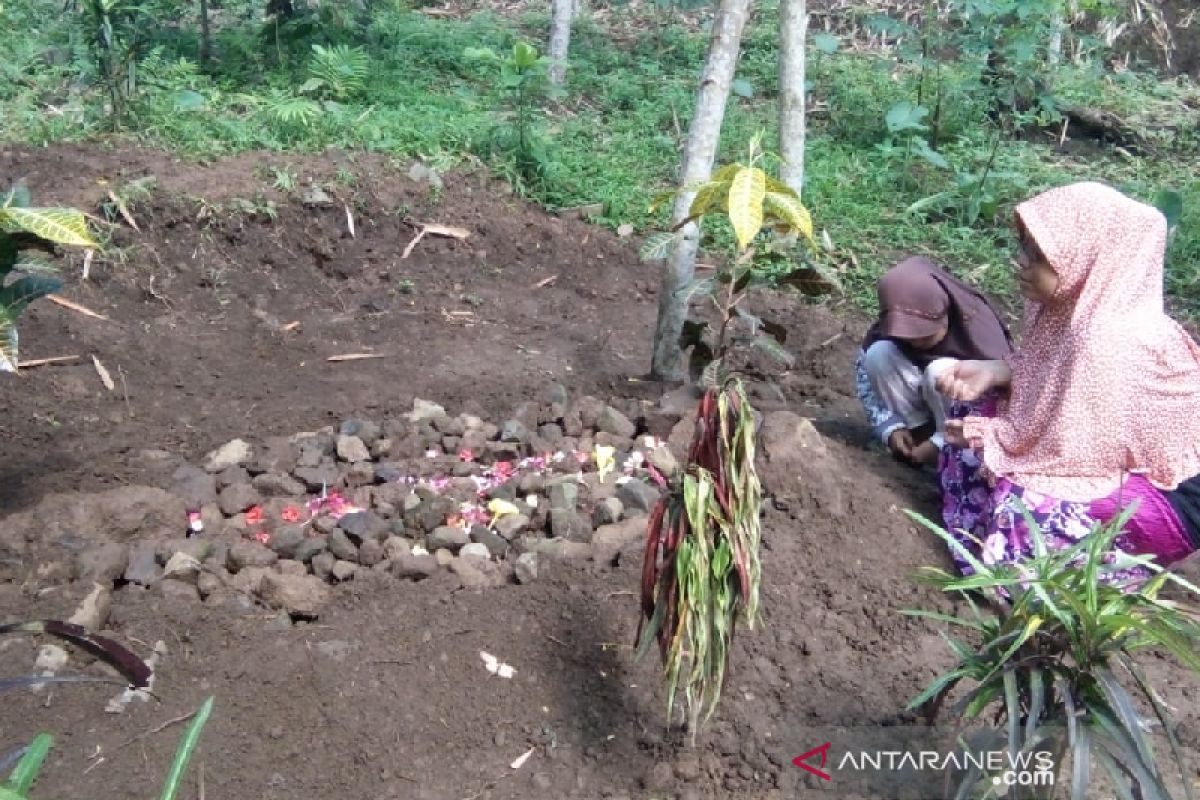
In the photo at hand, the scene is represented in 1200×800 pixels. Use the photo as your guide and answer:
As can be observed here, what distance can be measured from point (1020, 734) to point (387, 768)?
1.49 metres

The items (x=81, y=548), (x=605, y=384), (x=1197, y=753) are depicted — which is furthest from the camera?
(x=605, y=384)

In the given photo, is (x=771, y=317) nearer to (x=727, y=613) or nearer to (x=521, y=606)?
(x=521, y=606)

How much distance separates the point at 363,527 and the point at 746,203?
5.63 ft

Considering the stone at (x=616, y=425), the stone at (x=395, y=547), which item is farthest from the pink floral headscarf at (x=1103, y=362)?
the stone at (x=395, y=547)

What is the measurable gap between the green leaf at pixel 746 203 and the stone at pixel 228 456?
2337mm

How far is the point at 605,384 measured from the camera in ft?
16.5

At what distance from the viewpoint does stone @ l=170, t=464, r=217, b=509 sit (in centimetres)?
395

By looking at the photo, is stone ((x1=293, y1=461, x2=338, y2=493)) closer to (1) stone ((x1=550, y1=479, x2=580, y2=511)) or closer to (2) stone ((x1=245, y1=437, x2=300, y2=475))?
(2) stone ((x1=245, y1=437, x2=300, y2=475))

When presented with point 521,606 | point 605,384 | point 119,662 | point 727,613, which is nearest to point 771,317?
point 605,384

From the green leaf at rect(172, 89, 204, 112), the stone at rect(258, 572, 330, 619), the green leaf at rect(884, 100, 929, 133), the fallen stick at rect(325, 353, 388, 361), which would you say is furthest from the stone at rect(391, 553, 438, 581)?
the green leaf at rect(884, 100, 929, 133)

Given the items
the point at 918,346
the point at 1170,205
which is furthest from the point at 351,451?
the point at 1170,205

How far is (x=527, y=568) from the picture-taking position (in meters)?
3.36

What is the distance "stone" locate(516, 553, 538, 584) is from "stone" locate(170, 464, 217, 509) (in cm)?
131

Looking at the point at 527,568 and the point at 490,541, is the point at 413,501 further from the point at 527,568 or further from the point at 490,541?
the point at 527,568
